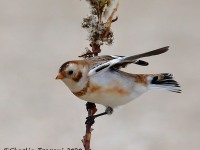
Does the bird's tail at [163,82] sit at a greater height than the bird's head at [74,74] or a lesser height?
greater

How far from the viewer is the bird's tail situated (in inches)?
33.4

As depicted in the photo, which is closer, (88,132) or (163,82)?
(88,132)

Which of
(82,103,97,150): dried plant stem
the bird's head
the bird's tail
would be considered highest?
the bird's tail

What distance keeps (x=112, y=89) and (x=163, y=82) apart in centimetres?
11

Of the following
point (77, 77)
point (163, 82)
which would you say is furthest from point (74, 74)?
point (163, 82)

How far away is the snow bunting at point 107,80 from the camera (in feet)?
2.39

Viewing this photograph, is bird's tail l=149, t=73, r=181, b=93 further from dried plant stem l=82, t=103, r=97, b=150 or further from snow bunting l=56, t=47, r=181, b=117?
dried plant stem l=82, t=103, r=97, b=150

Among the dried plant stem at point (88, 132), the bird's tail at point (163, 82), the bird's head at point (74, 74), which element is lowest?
the dried plant stem at point (88, 132)

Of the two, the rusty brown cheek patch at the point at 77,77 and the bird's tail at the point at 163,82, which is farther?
the bird's tail at the point at 163,82

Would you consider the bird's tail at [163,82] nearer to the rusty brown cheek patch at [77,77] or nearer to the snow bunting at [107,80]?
the snow bunting at [107,80]

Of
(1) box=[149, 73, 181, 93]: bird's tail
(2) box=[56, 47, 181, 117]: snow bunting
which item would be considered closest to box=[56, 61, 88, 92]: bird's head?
(2) box=[56, 47, 181, 117]: snow bunting

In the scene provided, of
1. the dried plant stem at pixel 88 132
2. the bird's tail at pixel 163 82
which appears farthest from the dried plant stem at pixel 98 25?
the bird's tail at pixel 163 82

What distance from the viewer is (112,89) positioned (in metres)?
0.80

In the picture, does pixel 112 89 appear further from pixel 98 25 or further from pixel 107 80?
pixel 98 25
